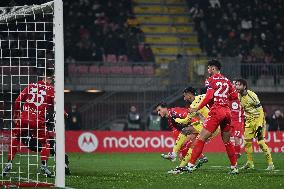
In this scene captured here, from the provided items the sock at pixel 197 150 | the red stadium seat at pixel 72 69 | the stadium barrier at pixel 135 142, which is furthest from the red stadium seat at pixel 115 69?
the sock at pixel 197 150

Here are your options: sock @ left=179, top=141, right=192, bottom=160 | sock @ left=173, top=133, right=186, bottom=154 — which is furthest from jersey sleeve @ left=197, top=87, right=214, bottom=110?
sock @ left=179, top=141, right=192, bottom=160

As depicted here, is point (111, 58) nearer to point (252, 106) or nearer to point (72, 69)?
point (72, 69)

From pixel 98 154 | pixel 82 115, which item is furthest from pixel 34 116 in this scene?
pixel 82 115

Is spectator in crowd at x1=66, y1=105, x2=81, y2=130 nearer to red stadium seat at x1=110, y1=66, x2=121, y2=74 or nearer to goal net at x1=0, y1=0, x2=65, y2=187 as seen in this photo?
red stadium seat at x1=110, y1=66, x2=121, y2=74

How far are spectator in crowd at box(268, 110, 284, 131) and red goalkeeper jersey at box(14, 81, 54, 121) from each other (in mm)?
16647

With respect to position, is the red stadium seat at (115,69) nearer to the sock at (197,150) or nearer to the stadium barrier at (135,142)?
the stadium barrier at (135,142)

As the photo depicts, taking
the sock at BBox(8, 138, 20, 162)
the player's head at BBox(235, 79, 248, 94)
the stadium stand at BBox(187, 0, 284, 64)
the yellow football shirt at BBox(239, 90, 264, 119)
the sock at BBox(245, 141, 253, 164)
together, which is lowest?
the sock at BBox(245, 141, 253, 164)

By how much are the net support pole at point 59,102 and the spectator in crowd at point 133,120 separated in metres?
18.0

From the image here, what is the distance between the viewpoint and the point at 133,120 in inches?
1202

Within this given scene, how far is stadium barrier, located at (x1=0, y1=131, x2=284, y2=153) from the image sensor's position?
28.5 metres

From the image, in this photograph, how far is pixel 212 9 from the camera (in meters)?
38.0

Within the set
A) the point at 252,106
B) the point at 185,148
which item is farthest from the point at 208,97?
the point at 252,106

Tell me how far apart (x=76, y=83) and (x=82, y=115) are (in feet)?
4.48

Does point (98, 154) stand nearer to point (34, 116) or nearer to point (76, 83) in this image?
point (76, 83)
